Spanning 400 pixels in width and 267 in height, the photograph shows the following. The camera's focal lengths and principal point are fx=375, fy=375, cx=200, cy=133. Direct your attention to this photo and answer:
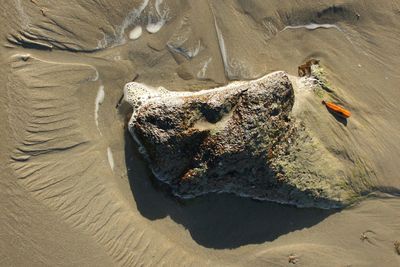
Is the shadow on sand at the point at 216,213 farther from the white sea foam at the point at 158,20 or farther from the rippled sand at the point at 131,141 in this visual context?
the white sea foam at the point at 158,20

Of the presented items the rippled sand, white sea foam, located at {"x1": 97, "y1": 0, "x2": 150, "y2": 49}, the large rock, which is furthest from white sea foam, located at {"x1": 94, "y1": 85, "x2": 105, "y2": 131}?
white sea foam, located at {"x1": 97, "y1": 0, "x2": 150, "y2": 49}

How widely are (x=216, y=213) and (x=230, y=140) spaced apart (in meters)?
1.33

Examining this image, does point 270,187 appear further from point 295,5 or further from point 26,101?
point 26,101

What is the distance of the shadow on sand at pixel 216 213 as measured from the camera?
5.84 metres

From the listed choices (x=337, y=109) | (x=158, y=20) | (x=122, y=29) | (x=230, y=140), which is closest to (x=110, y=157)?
(x=230, y=140)

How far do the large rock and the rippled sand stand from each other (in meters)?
0.24

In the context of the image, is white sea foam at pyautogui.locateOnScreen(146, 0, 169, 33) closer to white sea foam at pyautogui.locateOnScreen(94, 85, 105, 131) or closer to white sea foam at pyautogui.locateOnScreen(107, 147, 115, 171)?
white sea foam at pyautogui.locateOnScreen(94, 85, 105, 131)

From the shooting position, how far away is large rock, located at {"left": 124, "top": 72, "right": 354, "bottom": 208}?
5.42 meters

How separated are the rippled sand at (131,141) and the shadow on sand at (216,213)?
17 millimetres

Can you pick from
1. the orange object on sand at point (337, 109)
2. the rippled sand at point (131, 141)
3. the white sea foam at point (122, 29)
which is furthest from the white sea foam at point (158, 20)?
the orange object on sand at point (337, 109)

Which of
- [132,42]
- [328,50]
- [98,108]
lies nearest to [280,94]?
[328,50]

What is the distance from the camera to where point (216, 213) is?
19.6 ft

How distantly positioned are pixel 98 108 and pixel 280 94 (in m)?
2.78

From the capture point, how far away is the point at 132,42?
5.82 metres
